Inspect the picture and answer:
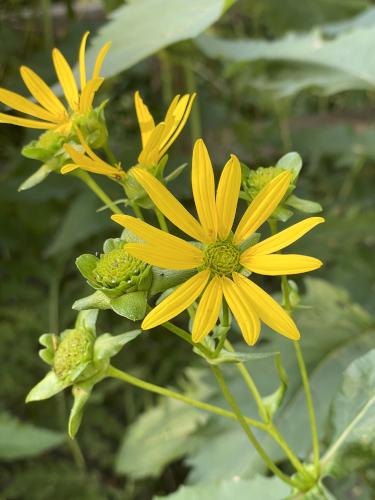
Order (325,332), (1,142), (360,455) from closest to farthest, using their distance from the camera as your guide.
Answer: (360,455) < (325,332) < (1,142)

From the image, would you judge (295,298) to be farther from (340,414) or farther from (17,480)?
(17,480)

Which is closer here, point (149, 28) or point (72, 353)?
point (72, 353)

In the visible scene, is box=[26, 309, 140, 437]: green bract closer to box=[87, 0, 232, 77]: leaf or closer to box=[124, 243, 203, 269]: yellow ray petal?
box=[124, 243, 203, 269]: yellow ray petal

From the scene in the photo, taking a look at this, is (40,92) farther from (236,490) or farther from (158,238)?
(236,490)

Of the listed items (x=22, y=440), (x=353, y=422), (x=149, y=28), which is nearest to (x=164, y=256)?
(x=353, y=422)

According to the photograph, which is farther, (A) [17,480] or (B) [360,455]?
(A) [17,480]

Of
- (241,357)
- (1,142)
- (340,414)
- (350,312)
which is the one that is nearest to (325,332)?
(350,312)
